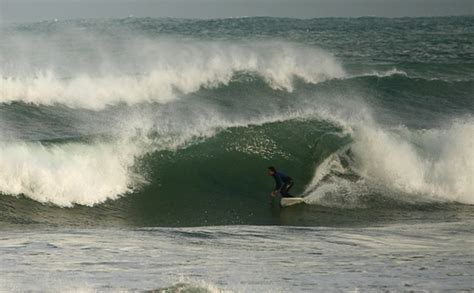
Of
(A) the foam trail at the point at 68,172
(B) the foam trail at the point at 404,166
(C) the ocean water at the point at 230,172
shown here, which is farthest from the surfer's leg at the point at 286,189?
(A) the foam trail at the point at 68,172

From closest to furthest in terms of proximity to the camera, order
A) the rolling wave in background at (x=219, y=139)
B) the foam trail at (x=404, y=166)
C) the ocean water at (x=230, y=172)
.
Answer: the ocean water at (x=230, y=172)
the rolling wave in background at (x=219, y=139)
the foam trail at (x=404, y=166)

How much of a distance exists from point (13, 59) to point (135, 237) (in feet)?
78.3

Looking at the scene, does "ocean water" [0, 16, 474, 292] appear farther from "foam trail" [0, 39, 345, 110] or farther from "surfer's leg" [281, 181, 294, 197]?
"surfer's leg" [281, 181, 294, 197]

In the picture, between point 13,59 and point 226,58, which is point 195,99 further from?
point 13,59

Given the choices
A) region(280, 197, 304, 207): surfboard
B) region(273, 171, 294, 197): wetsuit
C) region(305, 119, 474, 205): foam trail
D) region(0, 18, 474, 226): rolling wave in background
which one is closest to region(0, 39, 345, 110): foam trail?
region(0, 18, 474, 226): rolling wave in background

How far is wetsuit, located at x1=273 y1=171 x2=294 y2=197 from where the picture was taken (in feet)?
56.6

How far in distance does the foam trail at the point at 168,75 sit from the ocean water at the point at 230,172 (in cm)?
10

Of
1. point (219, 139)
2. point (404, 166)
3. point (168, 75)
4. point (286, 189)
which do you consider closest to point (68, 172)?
point (286, 189)

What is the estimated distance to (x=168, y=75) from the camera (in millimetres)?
30266

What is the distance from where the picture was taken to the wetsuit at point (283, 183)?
17250 mm

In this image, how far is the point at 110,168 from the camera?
18.0 metres

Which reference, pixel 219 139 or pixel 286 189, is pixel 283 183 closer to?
pixel 286 189

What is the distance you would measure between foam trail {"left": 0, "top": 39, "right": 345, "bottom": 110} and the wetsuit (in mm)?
9984

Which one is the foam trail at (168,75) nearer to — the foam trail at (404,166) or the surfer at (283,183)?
the foam trail at (404,166)
